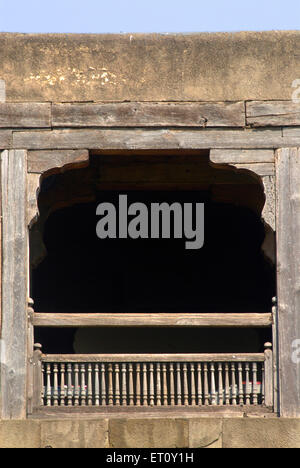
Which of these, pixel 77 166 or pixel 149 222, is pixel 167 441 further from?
pixel 149 222

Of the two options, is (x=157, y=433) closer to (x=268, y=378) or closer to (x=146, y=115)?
(x=268, y=378)

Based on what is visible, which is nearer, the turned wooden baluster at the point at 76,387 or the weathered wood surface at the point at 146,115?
the turned wooden baluster at the point at 76,387

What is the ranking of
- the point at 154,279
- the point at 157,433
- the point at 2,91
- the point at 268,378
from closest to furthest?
the point at 157,433 < the point at 268,378 < the point at 2,91 < the point at 154,279

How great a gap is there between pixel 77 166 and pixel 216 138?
3.98ft

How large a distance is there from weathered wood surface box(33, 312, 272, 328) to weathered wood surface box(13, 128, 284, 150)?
1.43 metres

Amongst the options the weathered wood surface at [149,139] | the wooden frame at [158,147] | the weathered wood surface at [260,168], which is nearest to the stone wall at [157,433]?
the wooden frame at [158,147]

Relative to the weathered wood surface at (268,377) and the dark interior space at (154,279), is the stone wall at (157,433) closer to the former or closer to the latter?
the weathered wood surface at (268,377)

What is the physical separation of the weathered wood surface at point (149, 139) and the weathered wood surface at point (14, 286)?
0.80ft

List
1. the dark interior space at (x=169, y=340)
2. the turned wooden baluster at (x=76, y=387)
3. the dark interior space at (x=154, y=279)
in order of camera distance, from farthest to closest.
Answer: the dark interior space at (x=169, y=340)
the dark interior space at (x=154, y=279)
the turned wooden baluster at (x=76, y=387)

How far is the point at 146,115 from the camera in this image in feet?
32.4

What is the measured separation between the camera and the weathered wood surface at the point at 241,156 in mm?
9812

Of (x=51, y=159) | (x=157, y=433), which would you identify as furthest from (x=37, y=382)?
(x=51, y=159)

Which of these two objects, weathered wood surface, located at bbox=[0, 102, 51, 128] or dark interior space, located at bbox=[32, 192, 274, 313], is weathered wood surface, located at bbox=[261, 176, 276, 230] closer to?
weathered wood surface, located at bbox=[0, 102, 51, 128]

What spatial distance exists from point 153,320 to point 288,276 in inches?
46.8
